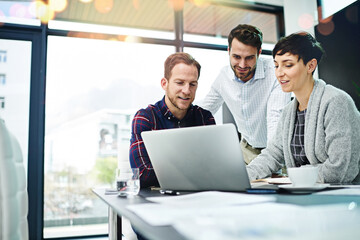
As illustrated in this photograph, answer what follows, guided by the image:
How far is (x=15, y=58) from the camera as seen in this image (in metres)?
3.39

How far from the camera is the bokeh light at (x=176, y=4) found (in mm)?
4020

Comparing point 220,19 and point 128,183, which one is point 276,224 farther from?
point 220,19

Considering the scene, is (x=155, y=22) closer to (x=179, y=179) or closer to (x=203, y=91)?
(x=203, y=91)

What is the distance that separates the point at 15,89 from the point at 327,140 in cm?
298

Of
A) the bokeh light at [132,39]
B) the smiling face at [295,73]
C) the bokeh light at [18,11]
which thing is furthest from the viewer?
the bokeh light at [132,39]

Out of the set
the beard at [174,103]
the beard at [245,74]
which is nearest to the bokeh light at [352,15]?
the beard at [245,74]

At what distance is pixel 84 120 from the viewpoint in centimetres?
352

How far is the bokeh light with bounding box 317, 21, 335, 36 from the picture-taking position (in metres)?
3.64

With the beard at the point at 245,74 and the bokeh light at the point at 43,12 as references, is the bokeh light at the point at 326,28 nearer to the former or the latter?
the beard at the point at 245,74

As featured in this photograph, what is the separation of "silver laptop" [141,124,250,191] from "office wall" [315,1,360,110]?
9.24 ft

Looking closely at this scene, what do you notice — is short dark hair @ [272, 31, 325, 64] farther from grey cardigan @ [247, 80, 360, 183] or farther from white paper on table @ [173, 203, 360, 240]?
white paper on table @ [173, 203, 360, 240]

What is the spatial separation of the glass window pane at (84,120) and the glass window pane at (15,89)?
0.66 ft

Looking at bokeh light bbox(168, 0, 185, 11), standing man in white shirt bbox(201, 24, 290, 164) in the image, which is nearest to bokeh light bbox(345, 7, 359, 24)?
standing man in white shirt bbox(201, 24, 290, 164)

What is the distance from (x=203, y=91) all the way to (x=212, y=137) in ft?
9.65
